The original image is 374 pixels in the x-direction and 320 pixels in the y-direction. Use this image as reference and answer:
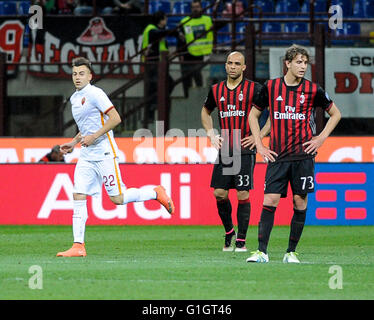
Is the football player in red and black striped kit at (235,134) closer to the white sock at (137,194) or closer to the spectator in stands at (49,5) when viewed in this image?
the white sock at (137,194)

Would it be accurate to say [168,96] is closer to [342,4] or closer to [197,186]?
[197,186]

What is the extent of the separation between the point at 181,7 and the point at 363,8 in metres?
3.92

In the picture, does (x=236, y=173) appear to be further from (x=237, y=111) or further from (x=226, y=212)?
(x=237, y=111)

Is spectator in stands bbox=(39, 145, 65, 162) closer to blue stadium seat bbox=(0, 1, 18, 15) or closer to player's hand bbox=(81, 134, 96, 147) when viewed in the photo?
blue stadium seat bbox=(0, 1, 18, 15)

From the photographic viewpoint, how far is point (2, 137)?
1878cm

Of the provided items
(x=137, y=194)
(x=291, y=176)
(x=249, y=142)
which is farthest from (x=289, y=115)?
(x=137, y=194)

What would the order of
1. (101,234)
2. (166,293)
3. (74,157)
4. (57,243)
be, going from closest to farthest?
(166,293) < (57,243) < (101,234) < (74,157)

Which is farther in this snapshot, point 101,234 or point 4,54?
point 4,54

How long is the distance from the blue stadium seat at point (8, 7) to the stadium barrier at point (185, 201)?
26.4 ft

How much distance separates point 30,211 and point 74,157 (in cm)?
245

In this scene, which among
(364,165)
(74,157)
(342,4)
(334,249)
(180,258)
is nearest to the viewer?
(180,258)

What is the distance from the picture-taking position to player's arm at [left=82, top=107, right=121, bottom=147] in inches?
427

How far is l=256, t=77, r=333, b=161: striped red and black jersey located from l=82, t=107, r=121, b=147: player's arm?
5.67ft

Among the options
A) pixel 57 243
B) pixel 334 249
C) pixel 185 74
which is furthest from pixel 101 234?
pixel 185 74
